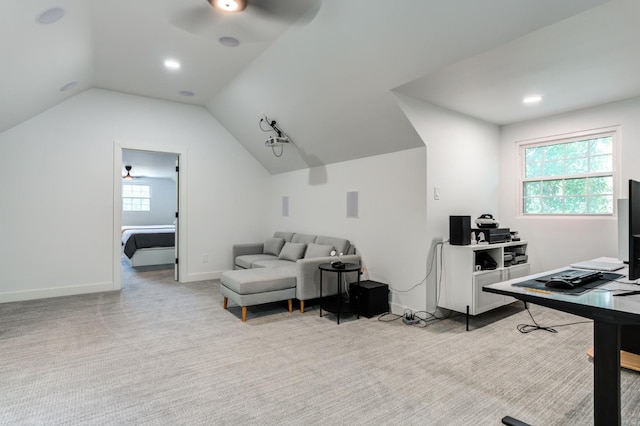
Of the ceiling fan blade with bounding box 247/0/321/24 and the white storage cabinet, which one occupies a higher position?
the ceiling fan blade with bounding box 247/0/321/24

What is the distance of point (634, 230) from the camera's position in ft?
5.44

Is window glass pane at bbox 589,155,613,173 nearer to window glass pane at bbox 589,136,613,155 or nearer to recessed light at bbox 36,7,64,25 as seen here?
window glass pane at bbox 589,136,613,155

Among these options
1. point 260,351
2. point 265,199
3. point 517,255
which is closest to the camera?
point 260,351

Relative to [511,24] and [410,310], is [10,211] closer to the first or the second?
[410,310]

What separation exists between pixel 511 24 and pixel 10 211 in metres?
5.94

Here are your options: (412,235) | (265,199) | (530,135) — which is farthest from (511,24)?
(265,199)

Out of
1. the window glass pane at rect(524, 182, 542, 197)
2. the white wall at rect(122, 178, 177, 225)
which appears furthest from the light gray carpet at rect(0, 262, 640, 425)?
the white wall at rect(122, 178, 177, 225)

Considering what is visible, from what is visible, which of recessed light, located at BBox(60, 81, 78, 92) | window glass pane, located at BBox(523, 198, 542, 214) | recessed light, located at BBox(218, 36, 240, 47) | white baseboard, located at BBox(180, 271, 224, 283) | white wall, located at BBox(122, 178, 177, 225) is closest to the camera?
recessed light, located at BBox(218, 36, 240, 47)

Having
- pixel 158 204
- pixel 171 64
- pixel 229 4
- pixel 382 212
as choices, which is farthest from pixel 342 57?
pixel 158 204

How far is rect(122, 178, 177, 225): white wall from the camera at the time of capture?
34.3ft

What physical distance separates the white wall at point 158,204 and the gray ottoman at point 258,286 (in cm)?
753

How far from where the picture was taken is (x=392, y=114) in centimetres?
353

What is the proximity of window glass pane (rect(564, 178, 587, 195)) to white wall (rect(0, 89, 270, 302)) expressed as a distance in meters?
5.18

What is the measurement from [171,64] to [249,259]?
2947mm
